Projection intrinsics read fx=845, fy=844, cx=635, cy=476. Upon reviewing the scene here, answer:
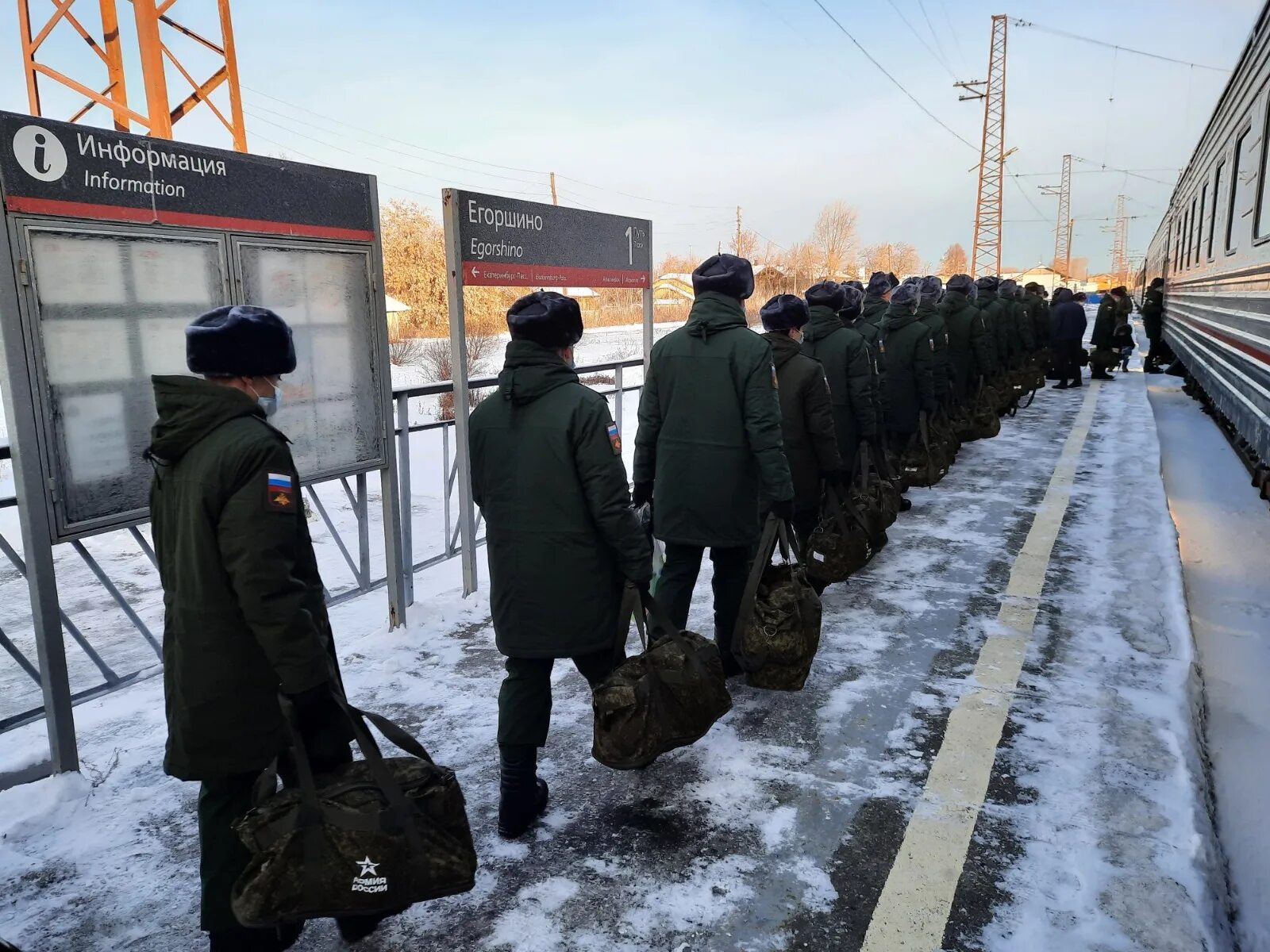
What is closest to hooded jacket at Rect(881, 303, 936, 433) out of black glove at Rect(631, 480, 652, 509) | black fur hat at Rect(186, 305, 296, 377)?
black glove at Rect(631, 480, 652, 509)

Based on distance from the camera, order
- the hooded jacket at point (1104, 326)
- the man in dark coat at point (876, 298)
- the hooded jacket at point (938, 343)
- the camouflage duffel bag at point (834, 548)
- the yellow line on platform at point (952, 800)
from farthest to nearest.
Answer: the hooded jacket at point (1104, 326) < the hooded jacket at point (938, 343) < the man in dark coat at point (876, 298) < the camouflage duffel bag at point (834, 548) < the yellow line on platform at point (952, 800)

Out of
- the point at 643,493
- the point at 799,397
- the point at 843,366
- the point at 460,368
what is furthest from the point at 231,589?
the point at 843,366

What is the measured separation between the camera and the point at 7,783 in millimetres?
3012

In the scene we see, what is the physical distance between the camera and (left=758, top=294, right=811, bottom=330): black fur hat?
4461 millimetres

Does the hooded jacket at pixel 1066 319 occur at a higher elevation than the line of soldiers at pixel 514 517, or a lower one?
higher

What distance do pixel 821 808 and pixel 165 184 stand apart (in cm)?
328

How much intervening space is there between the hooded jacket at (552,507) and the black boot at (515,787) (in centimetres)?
32

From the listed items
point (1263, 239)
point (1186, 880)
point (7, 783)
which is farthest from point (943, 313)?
point (7, 783)

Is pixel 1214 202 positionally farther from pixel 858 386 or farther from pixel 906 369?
pixel 858 386

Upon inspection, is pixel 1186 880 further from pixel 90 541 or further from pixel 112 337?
pixel 90 541

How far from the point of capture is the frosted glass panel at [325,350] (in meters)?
3.79

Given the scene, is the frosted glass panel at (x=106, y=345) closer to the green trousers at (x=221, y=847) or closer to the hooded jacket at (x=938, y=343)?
the green trousers at (x=221, y=847)

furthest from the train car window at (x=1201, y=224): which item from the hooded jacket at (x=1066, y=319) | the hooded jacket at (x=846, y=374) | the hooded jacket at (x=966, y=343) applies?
the hooded jacket at (x=846, y=374)

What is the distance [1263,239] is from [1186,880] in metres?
5.74
